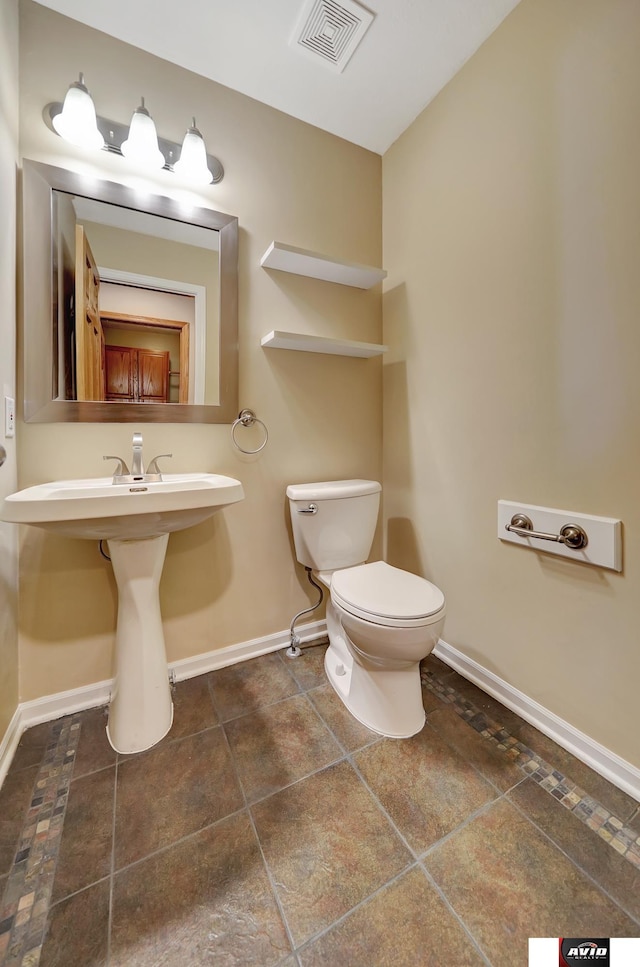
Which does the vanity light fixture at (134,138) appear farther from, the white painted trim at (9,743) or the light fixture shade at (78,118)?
the white painted trim at (9,743)

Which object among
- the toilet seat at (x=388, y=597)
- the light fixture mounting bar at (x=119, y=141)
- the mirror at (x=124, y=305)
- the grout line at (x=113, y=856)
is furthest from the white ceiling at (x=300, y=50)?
the grout line at (x=113, y=856)

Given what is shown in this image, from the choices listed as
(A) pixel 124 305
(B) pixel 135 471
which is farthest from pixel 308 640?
(A) pixel 124 305

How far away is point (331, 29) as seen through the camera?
1.32 m

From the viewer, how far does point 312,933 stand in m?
0.75

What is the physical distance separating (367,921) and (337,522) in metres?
1.10

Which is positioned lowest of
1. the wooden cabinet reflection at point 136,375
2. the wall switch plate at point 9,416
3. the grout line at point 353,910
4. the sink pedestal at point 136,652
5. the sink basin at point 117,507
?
the grout line at point 353,910

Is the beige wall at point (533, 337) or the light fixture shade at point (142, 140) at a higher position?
the light fixture shade at point (142, 140)

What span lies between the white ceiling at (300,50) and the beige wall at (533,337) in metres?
0.11

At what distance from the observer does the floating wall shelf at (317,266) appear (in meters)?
1.50

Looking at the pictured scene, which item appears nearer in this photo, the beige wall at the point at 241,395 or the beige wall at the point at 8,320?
the beige wall at the point at 8,320

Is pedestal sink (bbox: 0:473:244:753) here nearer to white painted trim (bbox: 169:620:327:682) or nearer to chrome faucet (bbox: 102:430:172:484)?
chrome faucet (bbox: 102:430:172:484)

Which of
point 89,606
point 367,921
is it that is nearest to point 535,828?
point 367,921

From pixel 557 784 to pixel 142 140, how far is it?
244cm

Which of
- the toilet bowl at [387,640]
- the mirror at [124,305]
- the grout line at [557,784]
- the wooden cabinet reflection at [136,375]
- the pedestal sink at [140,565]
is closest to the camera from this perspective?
the grout line at [557,784]
